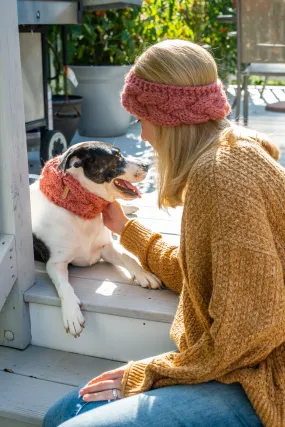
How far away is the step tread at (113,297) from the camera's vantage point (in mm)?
2064

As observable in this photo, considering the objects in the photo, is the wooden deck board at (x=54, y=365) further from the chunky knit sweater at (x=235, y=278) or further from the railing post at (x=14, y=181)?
the chunky knit sweater at (x=235, y=278)

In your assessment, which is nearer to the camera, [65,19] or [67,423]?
[67,423]

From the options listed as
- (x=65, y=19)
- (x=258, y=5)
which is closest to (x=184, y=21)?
(x=258, y=5)

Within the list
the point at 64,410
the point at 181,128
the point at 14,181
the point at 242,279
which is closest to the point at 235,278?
the point at 242,279

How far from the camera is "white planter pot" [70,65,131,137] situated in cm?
511

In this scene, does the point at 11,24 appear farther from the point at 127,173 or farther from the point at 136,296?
the point at 136,296

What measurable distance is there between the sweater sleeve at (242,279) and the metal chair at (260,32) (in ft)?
12.0

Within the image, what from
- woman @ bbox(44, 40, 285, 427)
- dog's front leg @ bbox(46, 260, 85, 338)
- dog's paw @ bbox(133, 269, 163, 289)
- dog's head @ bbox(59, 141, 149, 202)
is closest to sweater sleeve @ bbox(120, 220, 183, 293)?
dog's paw @ bbox(133, 269, 163, 289)

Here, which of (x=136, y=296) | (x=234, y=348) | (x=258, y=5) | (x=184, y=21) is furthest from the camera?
(x=184, y=21)

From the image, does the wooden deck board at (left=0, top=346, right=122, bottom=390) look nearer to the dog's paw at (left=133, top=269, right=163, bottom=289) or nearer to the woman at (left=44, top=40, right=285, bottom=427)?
the dog's paw at (left=133, top=269, right=163, bottom=289)

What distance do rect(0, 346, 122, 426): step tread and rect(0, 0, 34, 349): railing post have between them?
9 cm

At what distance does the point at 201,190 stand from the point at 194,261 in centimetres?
17

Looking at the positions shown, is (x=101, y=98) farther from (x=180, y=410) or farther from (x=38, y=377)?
(x=180, y=410)

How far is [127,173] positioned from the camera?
7.57 ft
